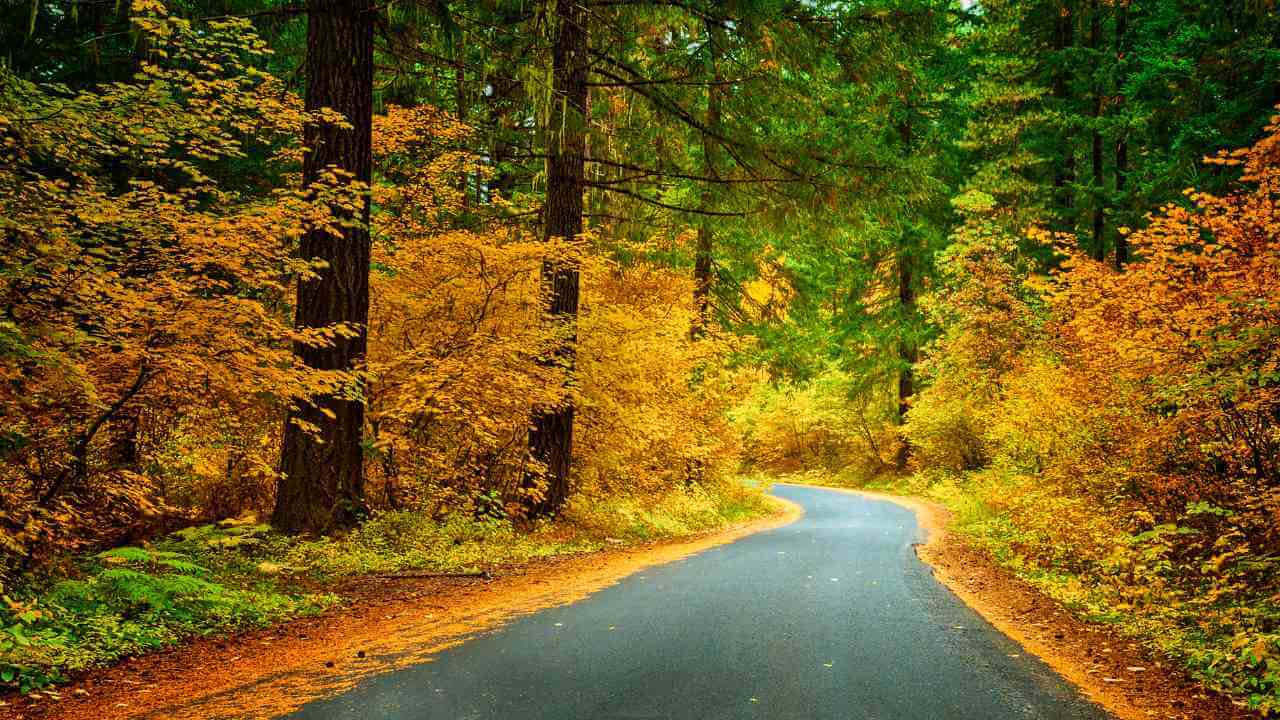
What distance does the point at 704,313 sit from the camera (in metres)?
19.9

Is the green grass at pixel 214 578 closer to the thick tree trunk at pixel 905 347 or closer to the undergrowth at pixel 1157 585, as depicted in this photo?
the undergrowth at pixel 1157 585

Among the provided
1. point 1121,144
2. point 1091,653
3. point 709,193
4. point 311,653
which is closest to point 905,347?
point 1121,144

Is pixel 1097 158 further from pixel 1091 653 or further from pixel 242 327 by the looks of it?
pixel 242 327

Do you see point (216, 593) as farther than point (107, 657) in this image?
Yes

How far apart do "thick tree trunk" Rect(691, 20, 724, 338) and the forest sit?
0.09 metres

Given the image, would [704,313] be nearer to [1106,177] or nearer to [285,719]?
[1106,177]

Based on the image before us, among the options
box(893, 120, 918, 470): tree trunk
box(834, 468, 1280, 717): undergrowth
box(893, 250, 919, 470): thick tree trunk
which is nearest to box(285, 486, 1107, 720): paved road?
box(834, 468, 1280, 717): undergrowth

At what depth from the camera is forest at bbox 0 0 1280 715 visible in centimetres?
618

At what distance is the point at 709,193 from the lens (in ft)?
41.3

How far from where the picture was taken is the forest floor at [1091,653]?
4637mm

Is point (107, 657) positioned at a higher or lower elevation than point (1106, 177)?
lower

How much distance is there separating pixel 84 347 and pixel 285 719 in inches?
149

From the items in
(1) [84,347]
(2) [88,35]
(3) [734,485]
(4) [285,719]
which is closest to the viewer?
(4) [285,719]

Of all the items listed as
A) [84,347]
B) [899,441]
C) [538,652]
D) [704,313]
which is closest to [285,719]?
[538,652]
